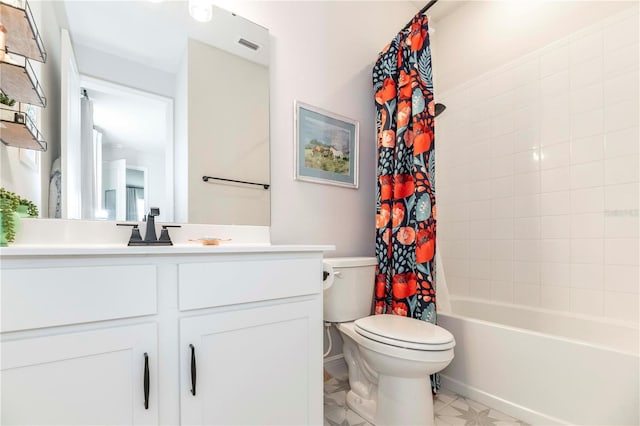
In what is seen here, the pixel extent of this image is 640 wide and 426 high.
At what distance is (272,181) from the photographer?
1652 millimetres

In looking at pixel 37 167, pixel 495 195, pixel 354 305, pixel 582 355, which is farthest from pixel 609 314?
pixel 37 167

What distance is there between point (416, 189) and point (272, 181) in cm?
80

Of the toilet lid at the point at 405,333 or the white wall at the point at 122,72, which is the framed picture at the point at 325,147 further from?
the toilet lid at the point at 405,333

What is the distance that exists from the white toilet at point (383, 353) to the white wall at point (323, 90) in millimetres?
331

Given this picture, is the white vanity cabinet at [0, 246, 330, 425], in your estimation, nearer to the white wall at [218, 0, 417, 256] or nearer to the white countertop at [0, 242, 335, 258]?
the white countertop at [0, 242, 335, 258]

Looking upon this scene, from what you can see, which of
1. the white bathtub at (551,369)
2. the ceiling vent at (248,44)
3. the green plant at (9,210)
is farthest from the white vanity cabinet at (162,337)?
the ceiling vent at (248,44)

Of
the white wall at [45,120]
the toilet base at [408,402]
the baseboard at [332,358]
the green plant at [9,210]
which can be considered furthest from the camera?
the baseboard at [332,358]

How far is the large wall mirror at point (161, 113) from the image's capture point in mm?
1138

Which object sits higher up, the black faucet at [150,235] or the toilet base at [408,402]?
the black faucet at [150,235]

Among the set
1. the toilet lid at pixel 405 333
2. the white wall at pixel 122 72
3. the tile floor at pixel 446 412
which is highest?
the white wall at pixel 122 72

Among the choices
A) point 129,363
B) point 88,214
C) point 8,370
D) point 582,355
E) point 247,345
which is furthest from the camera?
point 582,355

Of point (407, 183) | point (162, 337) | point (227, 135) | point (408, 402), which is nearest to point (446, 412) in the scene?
point (408, 402)

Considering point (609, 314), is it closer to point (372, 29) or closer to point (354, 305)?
point (354, 305)

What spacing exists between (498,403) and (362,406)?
68 cm
